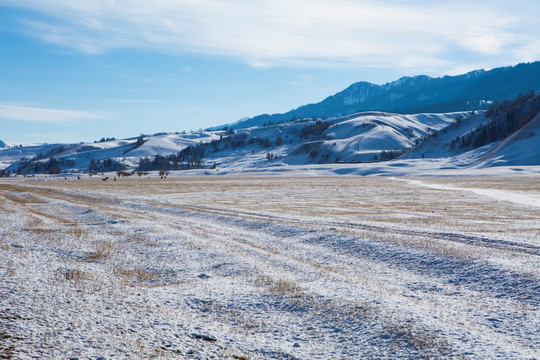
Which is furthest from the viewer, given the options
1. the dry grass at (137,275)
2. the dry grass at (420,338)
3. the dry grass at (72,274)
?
the dry grass at (137,275)

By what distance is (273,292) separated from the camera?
11.2 meters

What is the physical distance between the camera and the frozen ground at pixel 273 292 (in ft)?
26.2

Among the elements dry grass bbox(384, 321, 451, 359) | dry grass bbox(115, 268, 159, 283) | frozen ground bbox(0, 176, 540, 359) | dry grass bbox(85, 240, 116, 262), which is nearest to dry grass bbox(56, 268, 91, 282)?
frozen ground bbox(0, 176, 540, 359)

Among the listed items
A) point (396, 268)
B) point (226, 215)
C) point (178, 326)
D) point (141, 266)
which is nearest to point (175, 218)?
point (226, 215)

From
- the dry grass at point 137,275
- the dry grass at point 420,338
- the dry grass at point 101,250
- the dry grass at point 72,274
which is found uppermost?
the dry grass at point 72,274

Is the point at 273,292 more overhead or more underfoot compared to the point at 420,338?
more overhead

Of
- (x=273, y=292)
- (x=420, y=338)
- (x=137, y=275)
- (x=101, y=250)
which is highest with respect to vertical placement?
(x=101, y=250)

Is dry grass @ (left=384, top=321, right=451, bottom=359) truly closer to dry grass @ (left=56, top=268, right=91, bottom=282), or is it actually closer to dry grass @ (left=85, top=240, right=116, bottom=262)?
dry grass @ (left=56, top=268, right=91, bottom=282)

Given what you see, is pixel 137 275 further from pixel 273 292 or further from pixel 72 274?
pixel 273 292

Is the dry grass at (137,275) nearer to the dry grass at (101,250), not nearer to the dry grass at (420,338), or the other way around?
the dry grass at (101,250)

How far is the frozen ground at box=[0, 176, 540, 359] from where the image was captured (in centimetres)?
798

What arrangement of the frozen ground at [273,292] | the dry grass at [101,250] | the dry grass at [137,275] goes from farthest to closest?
the dry grass at [101,250], the dry grass at [137,275], the frozen ground at [273,292]

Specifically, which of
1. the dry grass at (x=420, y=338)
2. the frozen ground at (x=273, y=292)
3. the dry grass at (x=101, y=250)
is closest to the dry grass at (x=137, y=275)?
the frozen ground at (x=273, y=292)

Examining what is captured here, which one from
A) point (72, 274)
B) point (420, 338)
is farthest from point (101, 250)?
point (420, 338)
